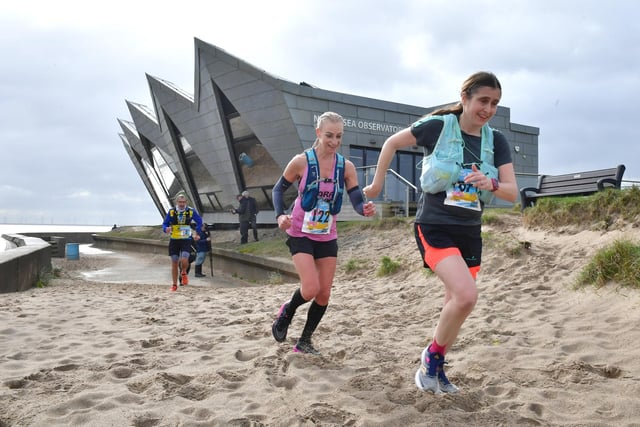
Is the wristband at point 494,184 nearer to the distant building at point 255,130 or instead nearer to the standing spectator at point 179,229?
the standing spectator at point 179,229

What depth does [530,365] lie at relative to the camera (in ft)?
11.9

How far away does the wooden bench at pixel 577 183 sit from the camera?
852 centimetres

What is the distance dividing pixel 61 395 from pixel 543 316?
429 cm

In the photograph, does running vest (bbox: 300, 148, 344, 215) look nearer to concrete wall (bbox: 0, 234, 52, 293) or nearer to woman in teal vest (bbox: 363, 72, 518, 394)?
woman in teal vest (bbox: 363, 72, 518, 394)

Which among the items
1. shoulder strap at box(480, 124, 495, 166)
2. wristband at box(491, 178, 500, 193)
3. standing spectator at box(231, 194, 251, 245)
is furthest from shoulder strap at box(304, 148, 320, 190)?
standing spectator at box(231, 194, 251, 245)

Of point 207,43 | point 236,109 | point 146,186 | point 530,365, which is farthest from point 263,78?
point 146,186

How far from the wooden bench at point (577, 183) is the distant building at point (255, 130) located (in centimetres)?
591

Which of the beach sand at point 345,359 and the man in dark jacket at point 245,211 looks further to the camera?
the man in dark jacket at point 245,211

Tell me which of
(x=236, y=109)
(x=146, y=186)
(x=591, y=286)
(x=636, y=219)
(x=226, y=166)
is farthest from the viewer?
(x=146, y=186)

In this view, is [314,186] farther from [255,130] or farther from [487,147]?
[255,130]

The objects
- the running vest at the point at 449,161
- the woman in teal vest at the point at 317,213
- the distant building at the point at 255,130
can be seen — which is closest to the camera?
the running vest at the point at 449,161

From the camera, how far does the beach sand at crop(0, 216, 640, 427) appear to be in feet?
9.12

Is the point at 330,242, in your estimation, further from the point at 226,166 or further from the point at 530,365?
the point at 226,166

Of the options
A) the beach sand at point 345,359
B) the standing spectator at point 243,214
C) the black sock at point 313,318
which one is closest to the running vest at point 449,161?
the beach sand at point 345,359
